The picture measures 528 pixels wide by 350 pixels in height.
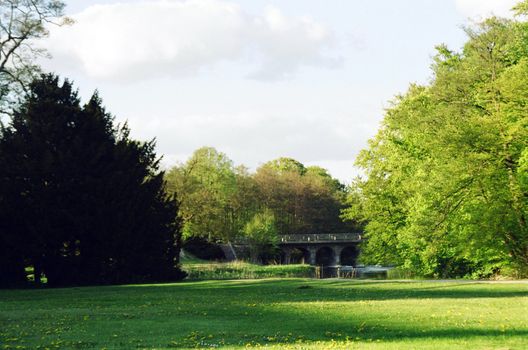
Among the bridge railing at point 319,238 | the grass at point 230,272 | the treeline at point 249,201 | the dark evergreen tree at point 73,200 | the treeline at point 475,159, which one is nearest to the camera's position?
the treeline at point 475,159

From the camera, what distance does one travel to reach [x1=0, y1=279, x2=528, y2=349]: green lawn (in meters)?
14.1

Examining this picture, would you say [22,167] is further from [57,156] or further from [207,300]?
[207,300]

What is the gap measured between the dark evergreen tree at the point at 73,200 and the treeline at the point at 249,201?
2632 centimetres

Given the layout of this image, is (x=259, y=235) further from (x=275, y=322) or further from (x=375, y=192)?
(x=275, y=322)

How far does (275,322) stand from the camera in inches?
707

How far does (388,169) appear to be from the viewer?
54.9 meters

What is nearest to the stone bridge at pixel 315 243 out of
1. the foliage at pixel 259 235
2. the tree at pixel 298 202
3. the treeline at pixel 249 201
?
the treeline at pixel 249 201

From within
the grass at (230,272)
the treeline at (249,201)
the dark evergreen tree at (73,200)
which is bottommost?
the grass at (230,272)

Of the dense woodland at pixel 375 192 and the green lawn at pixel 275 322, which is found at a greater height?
the dense woodland at pixel 375 192

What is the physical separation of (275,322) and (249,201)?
3521 inches

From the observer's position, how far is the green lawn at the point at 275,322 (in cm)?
1406

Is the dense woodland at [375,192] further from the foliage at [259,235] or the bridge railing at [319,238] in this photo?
the bridge railing at [319,238]

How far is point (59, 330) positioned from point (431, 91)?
3084 centimetres

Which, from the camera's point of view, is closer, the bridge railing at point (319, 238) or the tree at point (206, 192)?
the tree at point (206, 192)
